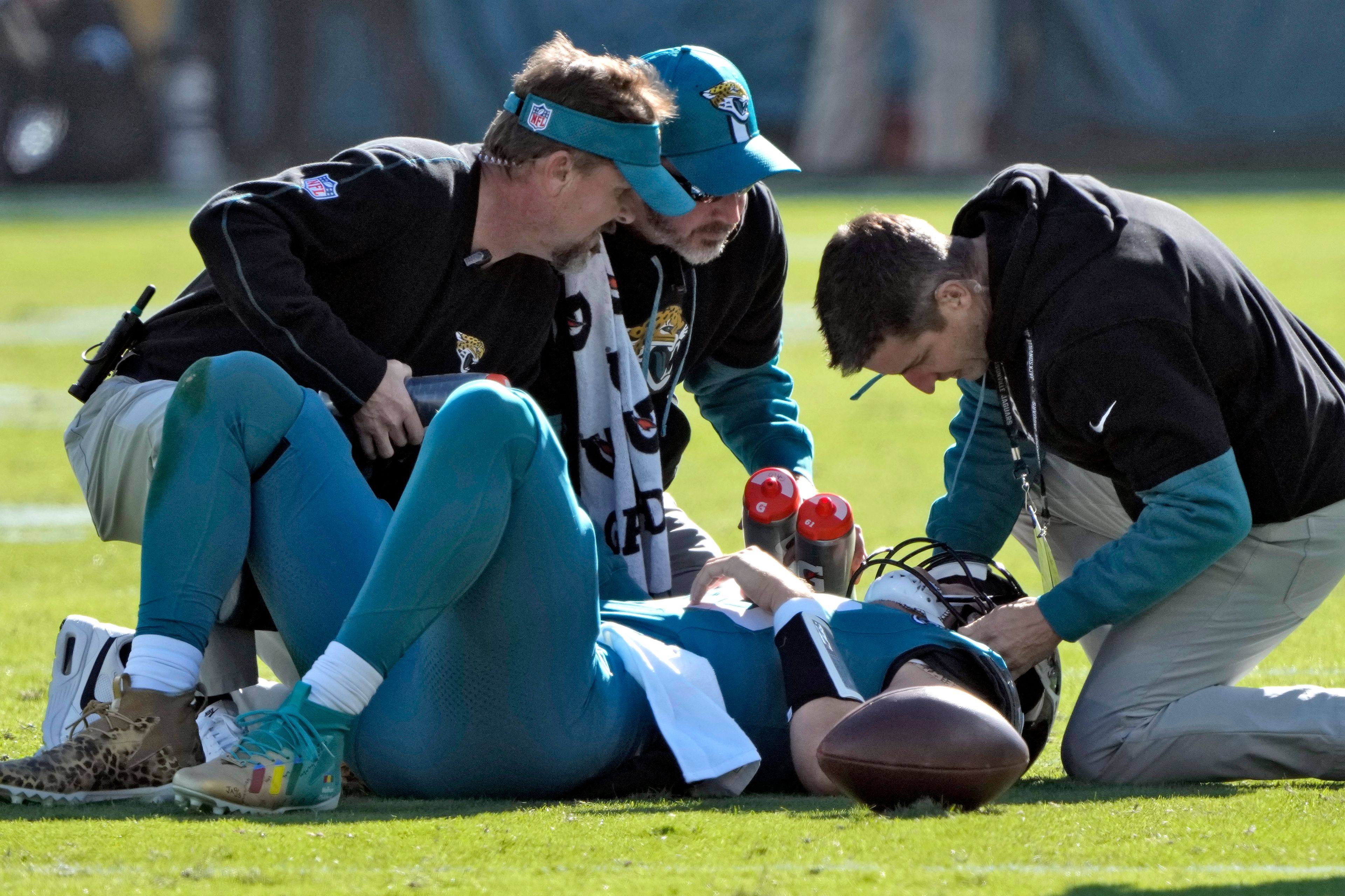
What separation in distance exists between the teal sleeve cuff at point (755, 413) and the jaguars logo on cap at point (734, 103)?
799mm

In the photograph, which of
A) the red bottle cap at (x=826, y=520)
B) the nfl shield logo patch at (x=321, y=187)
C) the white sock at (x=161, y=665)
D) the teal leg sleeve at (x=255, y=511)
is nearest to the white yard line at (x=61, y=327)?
the nfl shield logo patch at (x=321, y=187)

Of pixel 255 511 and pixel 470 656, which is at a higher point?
pixel 255 511

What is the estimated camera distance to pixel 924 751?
3.21 m

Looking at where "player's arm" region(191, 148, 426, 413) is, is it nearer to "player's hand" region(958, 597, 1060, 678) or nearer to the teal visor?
the teal visor

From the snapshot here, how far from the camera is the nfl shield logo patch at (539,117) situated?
410 cm

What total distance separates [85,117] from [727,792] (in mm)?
21780

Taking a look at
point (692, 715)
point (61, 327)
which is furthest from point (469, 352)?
point (61, 327)

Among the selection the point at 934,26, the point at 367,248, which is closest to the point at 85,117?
the point at 934,26

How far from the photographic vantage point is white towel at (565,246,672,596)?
461 cm

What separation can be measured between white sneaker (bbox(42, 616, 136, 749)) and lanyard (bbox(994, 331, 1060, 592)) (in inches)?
79.2

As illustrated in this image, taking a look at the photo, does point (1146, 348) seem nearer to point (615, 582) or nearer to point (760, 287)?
point (615, 582)

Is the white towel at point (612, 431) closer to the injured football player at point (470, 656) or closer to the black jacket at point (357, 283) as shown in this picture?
the black jacket at point (357, 283)

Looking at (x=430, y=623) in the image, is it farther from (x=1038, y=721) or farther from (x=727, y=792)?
(x=1038, y=721)

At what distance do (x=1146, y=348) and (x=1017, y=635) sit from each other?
2.16ft
